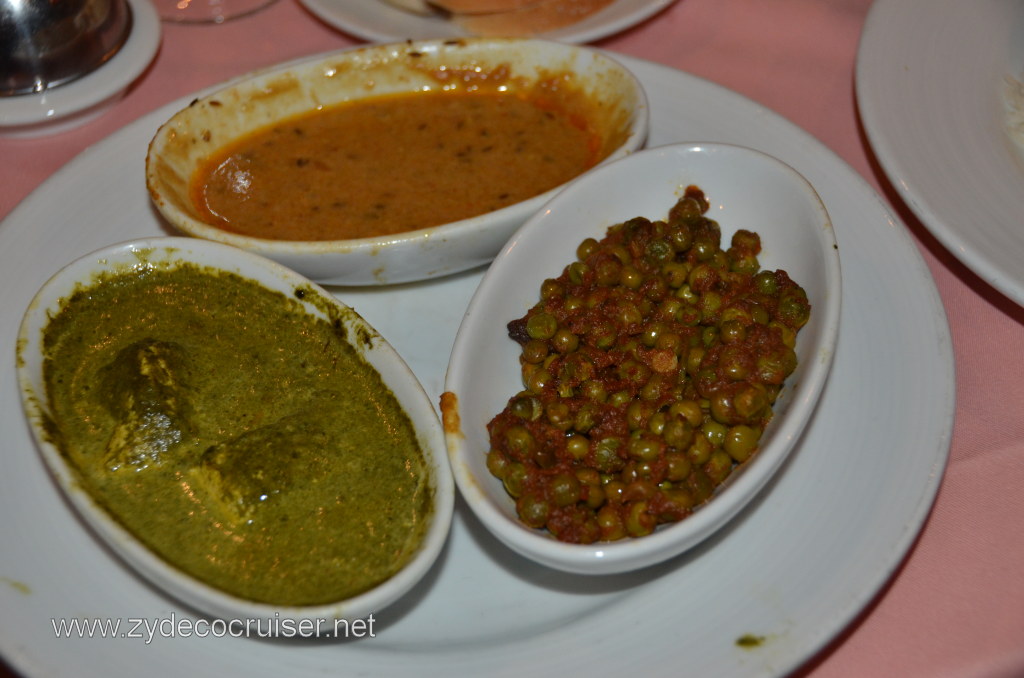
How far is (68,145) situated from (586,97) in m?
1.79

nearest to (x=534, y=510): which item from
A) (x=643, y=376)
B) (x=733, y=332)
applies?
(x=643, y=376)

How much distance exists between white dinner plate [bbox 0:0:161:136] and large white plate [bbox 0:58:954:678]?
2.69ft

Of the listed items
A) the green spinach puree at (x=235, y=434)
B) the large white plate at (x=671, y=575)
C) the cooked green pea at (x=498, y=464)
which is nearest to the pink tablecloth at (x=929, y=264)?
the large white plate at (x=671, y=575)

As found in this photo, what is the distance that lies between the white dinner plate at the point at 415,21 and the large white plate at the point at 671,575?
1092 millimetres

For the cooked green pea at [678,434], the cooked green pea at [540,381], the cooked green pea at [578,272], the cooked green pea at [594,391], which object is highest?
the cooked green pea at [578,272]

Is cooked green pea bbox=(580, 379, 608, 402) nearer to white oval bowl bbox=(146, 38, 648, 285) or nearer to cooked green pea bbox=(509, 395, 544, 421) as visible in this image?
cooked green pea bbox=(509, 395, 544, 421)

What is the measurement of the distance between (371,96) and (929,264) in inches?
72.0

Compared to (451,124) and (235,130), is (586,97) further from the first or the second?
(235,130)

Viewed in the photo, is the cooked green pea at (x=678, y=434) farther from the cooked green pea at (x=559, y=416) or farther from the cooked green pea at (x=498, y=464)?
the cooked green pea at (x=498, y=464)

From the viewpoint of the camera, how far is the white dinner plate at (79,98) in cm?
304

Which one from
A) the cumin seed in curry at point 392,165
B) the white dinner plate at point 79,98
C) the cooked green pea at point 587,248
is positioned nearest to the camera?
the cooked green pea at point 587,248

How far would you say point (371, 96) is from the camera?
3.00m

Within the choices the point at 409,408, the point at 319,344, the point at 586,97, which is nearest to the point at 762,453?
the point at 409,408

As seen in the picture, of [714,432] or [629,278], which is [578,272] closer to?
[629,278]
